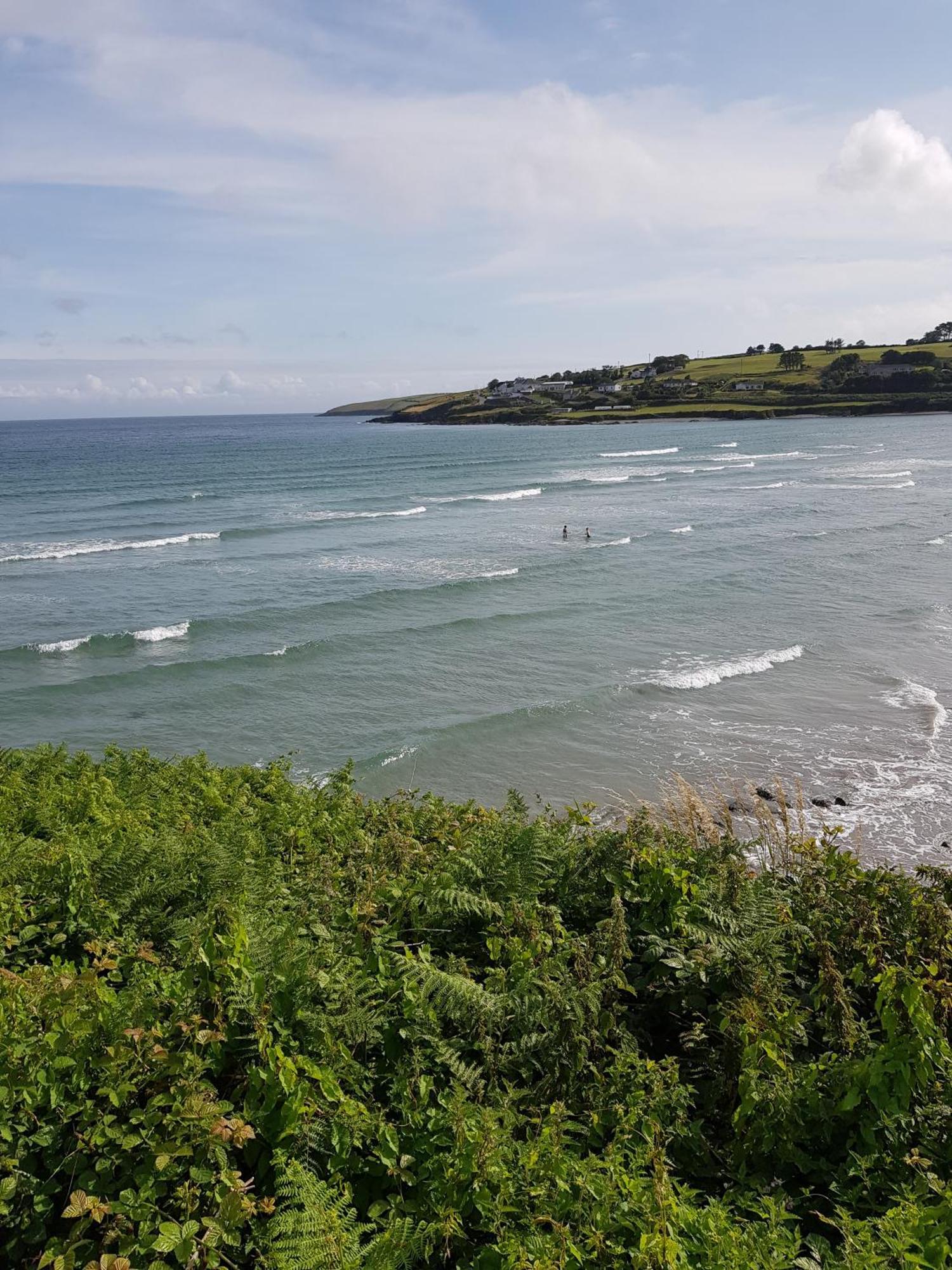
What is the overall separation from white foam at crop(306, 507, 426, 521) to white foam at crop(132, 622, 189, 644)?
1102 inches

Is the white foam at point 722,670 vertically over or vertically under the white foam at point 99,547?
under

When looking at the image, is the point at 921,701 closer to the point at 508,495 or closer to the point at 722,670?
the point at 722,670

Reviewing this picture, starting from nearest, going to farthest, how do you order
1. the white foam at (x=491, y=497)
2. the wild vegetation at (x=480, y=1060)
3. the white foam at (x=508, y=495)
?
the wild vegetation at (x=480, y=1060)
the white foam at (x=491, y=497)
the white foam at (x=508, y=495)

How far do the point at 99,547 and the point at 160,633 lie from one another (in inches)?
792

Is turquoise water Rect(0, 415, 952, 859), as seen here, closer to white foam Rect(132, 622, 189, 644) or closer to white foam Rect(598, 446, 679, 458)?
white foam Rect(132, 622, 189, 644)

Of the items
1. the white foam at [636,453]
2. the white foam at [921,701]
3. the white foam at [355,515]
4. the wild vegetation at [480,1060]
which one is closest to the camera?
the wild vegetation at [480,1060]

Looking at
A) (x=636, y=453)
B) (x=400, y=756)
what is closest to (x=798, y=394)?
(x=636, y=453)

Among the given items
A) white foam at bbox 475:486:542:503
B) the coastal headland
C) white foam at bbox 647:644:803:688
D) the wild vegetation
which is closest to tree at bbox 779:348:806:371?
the coastal headland

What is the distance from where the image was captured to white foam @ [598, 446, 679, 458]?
10669 cm

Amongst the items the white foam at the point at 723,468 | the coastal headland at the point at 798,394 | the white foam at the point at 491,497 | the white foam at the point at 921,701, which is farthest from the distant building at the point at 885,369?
the white foam at the point at 921,701

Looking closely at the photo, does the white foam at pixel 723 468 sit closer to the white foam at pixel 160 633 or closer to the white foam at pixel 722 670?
the white foam at pixel 722 670

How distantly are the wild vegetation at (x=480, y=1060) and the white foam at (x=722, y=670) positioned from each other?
16.3 metres

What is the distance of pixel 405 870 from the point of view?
8.41 m

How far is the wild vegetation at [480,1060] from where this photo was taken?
4.15 m
